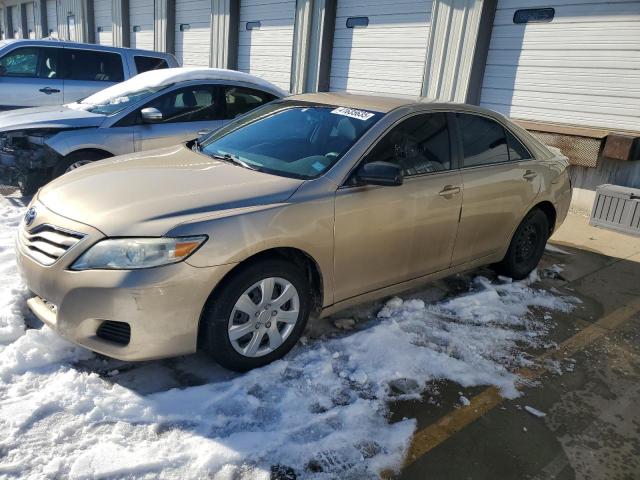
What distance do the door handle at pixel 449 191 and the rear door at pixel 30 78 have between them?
6689mm

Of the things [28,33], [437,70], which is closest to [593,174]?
[437,70]

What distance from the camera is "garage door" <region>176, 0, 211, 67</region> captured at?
14562 mm

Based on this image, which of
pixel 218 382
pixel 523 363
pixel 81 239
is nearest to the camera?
pixel 81 239

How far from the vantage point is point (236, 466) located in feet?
7.81

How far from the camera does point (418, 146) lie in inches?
149

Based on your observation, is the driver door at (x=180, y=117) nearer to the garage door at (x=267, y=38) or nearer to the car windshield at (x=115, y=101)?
the car windshield at (x=115, y=101)

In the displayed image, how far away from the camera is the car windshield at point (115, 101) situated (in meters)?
5.84

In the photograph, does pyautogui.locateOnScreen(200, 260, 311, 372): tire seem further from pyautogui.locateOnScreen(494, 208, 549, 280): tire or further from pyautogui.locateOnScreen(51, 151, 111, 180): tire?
pyautogui.locateOnScreen(51, 151, 111, 180): tire

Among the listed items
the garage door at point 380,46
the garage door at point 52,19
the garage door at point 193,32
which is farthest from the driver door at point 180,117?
the garage door at point 52,19

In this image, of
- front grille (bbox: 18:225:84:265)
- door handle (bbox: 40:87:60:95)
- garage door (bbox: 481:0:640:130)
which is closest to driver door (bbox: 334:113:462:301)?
front grille (bbox: 18:225:84:265)

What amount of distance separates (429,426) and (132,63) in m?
7.75

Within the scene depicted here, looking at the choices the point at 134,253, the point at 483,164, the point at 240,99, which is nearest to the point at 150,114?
the point at 240,99

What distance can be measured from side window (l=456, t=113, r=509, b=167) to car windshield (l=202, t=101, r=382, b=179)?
2.97 feet

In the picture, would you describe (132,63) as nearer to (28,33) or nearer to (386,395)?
(386,395)
